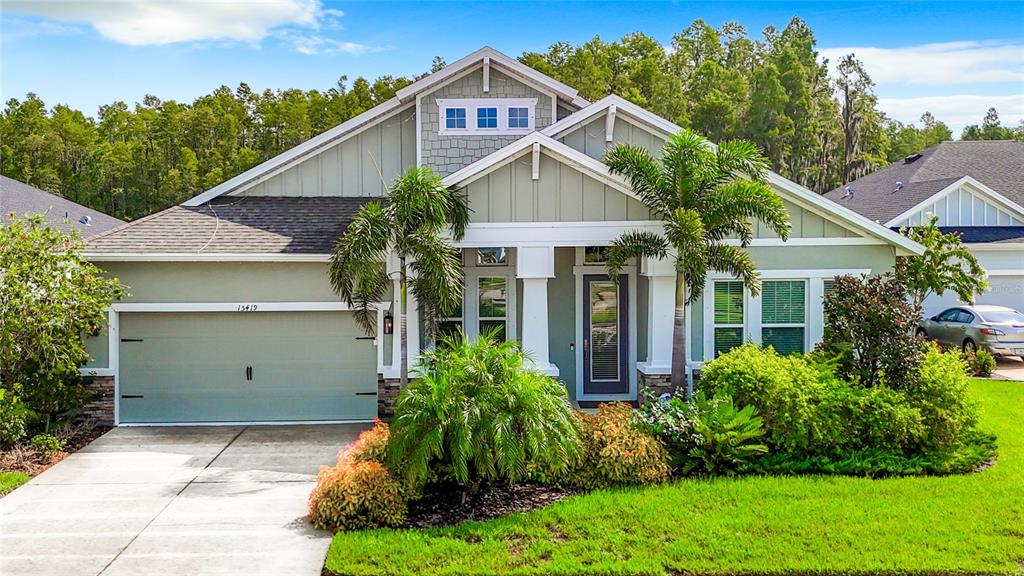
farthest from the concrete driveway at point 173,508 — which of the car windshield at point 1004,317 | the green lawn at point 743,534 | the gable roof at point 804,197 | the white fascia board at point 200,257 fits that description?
the car windshield at point 1004,317

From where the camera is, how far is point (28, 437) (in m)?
11.6

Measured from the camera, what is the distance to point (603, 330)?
14227mm

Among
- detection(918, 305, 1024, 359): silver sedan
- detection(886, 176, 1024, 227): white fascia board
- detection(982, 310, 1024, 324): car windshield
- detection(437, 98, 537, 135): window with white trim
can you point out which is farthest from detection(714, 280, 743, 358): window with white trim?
detection(886, 176, 1024, 227): white fascia board

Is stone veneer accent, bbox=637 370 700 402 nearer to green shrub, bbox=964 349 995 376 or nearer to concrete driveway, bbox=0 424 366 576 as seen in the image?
concrete driveway, bbox=0 424 366 576

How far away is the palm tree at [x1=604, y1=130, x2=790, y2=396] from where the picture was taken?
11.3m

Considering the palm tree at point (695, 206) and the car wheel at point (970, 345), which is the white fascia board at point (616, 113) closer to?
the palm tree at point (695, 206)

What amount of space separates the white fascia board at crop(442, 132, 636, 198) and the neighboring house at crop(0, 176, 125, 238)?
27.8 feet

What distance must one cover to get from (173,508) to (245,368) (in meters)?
4.32

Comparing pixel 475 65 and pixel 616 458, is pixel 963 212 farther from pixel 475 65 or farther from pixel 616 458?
pixel 616 458

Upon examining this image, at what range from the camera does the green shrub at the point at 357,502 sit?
8281 millimetres

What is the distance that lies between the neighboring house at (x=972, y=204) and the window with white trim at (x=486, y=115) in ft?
34.3

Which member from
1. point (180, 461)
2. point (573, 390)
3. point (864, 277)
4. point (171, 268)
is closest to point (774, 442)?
point (864, 277)

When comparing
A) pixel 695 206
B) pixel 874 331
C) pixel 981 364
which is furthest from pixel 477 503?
pixel 981 364

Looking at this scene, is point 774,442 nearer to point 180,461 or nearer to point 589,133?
point 589,133
